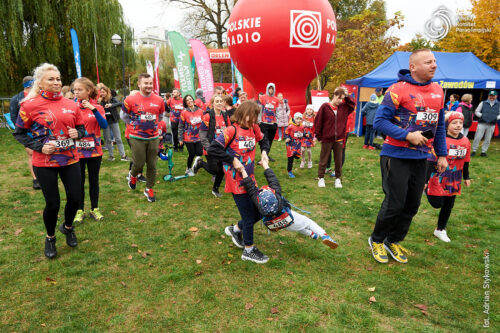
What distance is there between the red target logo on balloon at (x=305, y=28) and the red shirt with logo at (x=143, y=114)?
9.44m

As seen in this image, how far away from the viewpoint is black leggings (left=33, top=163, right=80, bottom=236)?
3.65 m

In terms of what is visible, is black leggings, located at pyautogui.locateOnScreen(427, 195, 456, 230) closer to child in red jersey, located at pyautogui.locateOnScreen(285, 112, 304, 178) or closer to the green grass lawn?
the green grass lawn

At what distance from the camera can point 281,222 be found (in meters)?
3.50

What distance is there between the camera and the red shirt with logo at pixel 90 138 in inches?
190

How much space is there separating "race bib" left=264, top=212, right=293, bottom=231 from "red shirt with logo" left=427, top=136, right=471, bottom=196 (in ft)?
7.71

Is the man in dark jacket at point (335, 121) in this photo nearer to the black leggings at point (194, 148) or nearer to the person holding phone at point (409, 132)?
the black leggings at point (194, 148)

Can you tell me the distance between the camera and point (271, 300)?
3.24 m

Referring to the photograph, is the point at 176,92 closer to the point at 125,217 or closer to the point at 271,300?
the point at 125,217

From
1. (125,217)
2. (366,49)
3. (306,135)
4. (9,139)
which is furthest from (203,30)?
(125,217)

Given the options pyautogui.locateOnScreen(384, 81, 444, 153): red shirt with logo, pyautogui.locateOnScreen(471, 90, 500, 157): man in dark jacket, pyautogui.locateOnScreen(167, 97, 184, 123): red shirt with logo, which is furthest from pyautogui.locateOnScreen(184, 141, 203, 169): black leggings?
pyautogui.locateOnScreen(471, 90, 500, 157): man in dark jacket

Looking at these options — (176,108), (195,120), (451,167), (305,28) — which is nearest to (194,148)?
(195,120)

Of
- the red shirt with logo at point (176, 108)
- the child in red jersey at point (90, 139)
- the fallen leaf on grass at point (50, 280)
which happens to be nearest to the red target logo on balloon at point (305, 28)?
the red shirt with logo at point (176, 108)

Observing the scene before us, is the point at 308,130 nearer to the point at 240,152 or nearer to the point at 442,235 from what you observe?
the point at 442,235

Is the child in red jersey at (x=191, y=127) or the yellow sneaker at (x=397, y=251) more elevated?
the child in red jersey at (x=191, y=127)
